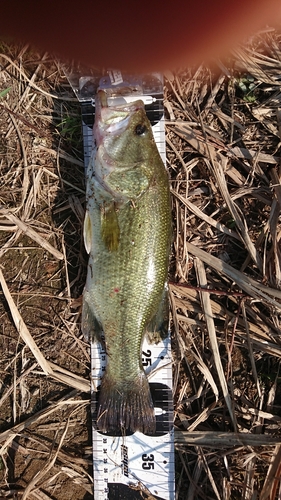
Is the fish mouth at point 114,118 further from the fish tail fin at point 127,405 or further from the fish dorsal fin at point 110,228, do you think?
the fish tail fin at point 127,405

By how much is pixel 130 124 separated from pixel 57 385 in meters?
1.93

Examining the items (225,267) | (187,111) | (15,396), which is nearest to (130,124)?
(187,111)

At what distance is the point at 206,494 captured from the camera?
2.55 meters

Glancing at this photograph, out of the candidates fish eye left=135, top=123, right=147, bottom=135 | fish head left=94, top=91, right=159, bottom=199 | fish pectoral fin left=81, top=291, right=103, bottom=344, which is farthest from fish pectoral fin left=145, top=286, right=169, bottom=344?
fish eye left=135, top=123, right=147, bottom=135

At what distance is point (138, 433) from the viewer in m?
2.56

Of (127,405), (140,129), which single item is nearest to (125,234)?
(140,129)

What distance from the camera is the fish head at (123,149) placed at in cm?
214

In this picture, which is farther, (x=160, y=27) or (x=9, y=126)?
(x=160, y=27)

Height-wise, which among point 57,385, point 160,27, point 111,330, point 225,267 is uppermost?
point 160,27

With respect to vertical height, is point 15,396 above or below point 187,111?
below

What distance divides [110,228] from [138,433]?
1508mm

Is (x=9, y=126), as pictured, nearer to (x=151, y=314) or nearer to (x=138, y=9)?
(x=138, y=9)

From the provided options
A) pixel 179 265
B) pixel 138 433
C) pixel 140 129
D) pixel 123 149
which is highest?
pixel 140 129

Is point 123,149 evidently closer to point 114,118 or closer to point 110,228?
point 114,118
